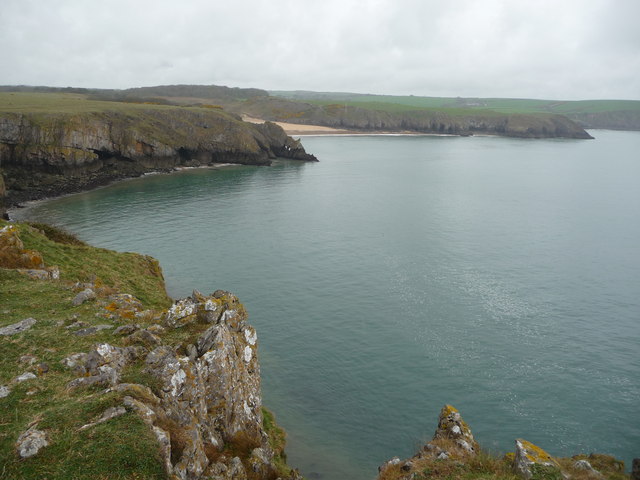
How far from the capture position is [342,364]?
28422mm

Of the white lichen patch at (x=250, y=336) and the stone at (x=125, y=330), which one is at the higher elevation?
the stone at (x=125, y=330)

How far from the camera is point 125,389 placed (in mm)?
12828

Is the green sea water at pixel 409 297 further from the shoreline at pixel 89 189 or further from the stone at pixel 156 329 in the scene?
the stone at pixel 156 329

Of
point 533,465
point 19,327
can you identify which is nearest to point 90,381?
point 19,327

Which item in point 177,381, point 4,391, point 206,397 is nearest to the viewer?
point 4,391

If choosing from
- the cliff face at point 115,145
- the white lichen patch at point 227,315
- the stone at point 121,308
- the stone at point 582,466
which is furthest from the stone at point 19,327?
the cliff face at point 115,145

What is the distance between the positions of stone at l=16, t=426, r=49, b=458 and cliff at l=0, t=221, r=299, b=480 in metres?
0.02

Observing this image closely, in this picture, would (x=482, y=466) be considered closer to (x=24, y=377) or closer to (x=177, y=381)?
(x=177, y=381)

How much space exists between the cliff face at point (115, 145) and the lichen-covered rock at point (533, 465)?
245ft

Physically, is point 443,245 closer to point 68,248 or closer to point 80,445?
point 68,248

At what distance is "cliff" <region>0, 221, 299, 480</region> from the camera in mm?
10836

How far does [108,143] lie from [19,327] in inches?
3348

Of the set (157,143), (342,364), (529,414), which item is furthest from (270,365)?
(157,143)

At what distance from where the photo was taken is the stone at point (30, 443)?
1051 cm
